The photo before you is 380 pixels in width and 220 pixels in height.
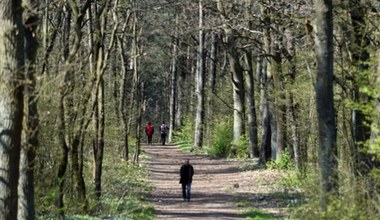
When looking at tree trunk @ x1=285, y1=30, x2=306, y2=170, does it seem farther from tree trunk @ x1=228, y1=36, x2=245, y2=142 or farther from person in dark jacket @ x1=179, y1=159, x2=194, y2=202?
tree trunk @ x1=228, y1=36, x2=245, y2=142

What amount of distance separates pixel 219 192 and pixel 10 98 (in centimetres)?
1783

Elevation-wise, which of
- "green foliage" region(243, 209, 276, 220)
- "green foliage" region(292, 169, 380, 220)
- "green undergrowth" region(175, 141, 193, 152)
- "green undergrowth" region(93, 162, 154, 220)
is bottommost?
"green foliage" region(243, 209, 276, 220)

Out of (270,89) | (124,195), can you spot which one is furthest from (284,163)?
(124,195)

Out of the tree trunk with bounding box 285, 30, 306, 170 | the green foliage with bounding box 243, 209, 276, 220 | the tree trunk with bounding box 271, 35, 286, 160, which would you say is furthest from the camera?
the tree trunk with bounding box 271, 35, 286, 160

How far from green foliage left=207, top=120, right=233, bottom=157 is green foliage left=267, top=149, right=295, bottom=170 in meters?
11.3

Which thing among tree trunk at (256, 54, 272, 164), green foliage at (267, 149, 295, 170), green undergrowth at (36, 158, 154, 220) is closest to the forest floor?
green foliage at (267, 149, 295, 170)

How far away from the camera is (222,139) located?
43.5 meters

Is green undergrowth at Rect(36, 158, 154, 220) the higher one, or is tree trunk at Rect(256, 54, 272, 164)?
tree trunk at Rect(256, 54, 272, 164)

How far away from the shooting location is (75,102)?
1802cm

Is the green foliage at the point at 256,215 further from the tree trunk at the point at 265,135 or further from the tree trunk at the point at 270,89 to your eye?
the tree trunk at the point at 265,135

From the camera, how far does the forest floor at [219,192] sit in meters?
22.2

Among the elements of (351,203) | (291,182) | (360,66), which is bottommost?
(291,182)

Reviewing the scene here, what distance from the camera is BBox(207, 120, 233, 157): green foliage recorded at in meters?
43.3

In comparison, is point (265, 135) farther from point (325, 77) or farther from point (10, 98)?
point (10, 98)
